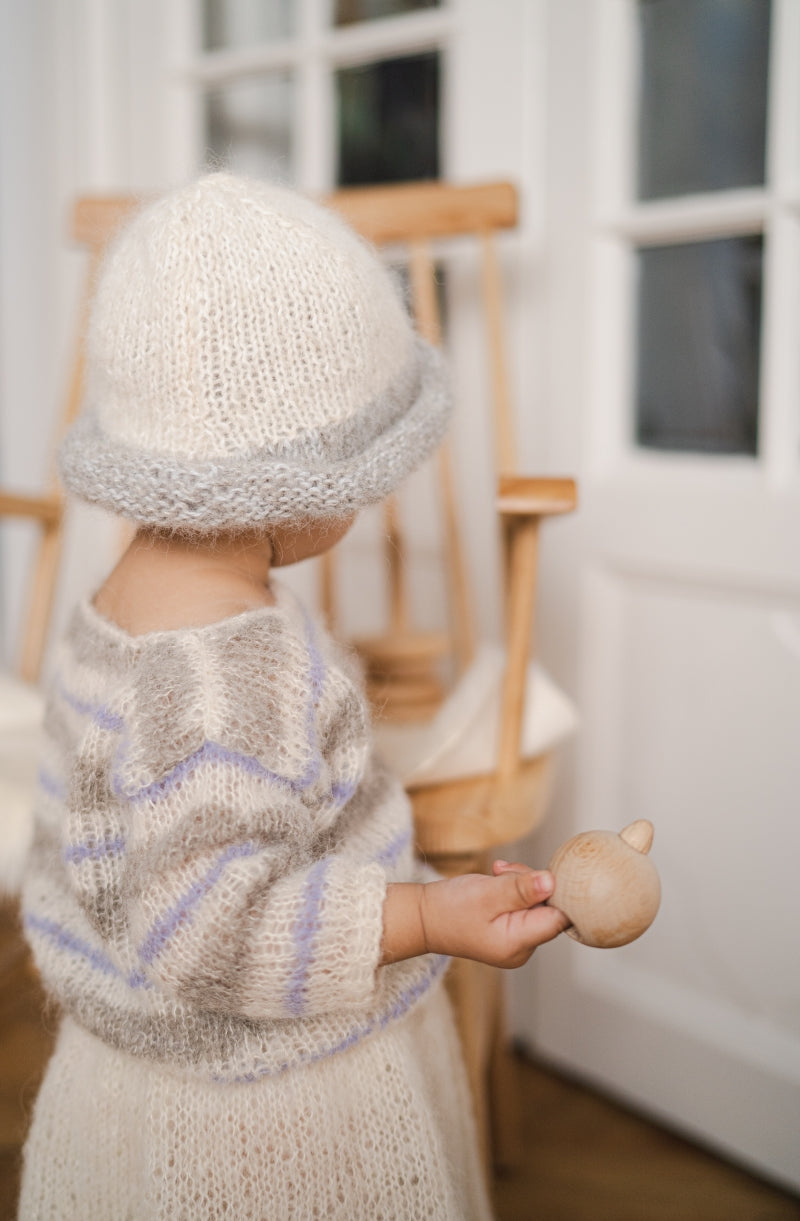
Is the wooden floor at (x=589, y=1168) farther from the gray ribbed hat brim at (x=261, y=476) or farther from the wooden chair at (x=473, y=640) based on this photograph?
the gray ribbed hat brim at (x=261, y=476)

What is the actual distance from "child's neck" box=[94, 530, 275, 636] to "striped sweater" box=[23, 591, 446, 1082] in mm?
19

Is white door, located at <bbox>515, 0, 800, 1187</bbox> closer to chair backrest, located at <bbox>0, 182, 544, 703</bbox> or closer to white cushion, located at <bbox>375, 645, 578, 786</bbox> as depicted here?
chair backrest, located at <bbox>0, 182, 544, 703</bbox>

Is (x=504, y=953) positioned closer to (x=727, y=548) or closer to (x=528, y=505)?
(x=528, y=505)

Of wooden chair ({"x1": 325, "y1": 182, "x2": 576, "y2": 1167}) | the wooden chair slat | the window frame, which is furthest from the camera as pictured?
the wooden chair slat

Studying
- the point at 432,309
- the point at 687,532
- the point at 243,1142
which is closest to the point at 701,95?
the point at 432,309

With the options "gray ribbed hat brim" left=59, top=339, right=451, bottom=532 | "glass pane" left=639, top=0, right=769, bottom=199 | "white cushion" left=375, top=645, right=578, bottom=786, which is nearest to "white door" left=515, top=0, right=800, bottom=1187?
"glass pane" left=639, top=0, right=769, bottom=199

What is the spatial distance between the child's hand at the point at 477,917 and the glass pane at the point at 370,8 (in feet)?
3.81

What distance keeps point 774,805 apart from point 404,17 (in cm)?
105

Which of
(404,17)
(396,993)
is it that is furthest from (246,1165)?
(404,17)

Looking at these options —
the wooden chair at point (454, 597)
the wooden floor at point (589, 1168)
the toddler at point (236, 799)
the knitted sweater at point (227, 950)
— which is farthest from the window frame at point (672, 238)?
the wooden floor at point (589, 1168)

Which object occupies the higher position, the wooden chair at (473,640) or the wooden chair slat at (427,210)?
the wooden chair slat at (427,210)

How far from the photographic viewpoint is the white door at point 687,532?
3.57ft

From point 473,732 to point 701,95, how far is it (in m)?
0.72

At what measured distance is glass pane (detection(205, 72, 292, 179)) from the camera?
1.51m
